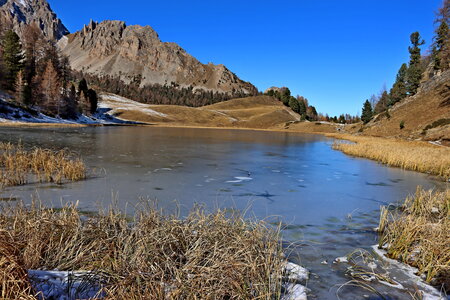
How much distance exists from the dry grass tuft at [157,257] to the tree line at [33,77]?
6902cm

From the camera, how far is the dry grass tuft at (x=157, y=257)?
4.11m

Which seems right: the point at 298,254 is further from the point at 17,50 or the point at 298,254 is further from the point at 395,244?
the point at 17,50

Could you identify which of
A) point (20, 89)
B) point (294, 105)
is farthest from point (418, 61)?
point (20, 89)

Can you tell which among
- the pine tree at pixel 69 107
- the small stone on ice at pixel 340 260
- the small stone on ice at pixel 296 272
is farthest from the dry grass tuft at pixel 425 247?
the pine tree at pixel 69 107

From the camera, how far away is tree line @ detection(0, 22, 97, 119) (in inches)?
2557

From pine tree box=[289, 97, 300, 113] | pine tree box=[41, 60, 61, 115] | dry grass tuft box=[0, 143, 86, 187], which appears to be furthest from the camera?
pine tree box=[289, 97, 300, 113]

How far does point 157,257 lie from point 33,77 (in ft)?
267

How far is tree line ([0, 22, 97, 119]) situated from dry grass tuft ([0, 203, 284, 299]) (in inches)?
2717

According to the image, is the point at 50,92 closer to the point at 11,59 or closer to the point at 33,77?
the point at 33,77

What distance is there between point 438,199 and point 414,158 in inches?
508

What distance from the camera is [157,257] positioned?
15.3 ft

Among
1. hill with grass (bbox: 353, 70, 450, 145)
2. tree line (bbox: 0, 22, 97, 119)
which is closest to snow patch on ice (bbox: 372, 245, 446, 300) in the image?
hill with grass (bbox: 353, 70, 450, 145)

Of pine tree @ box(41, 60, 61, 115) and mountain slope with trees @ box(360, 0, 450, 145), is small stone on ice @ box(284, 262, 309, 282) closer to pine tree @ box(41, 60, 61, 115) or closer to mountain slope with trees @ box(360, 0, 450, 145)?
mountain slope with trees @ box(360, 0, 450, 145)

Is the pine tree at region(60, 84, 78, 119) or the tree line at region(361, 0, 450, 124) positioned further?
the pine tree at region(60, 84, 78, 119)
